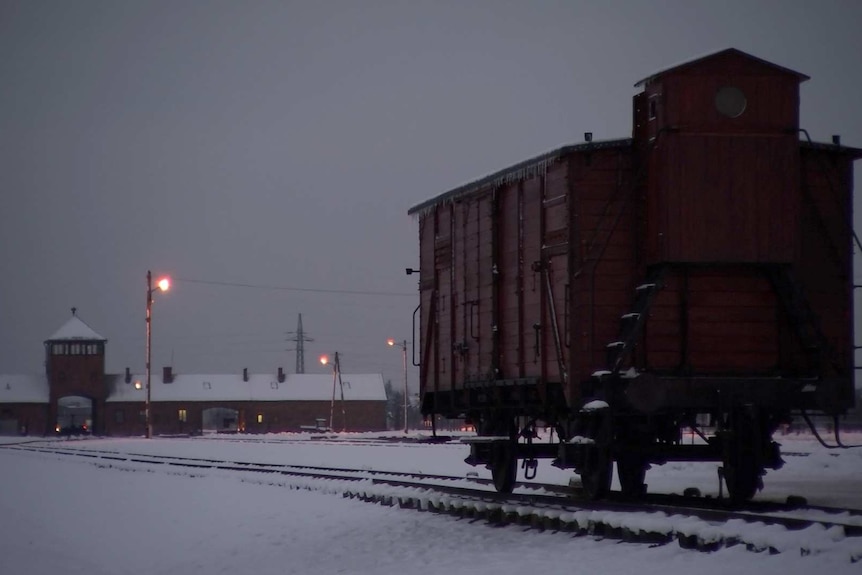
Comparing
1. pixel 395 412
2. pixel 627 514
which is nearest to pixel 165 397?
pixel 395 412

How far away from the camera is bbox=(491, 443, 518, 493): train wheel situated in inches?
688

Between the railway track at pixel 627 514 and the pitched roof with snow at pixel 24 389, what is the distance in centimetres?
8548

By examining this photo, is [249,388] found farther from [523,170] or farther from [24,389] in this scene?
[523,170]

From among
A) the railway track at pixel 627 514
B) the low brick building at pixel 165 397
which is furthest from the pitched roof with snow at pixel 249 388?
the railway track at pixel 627 514

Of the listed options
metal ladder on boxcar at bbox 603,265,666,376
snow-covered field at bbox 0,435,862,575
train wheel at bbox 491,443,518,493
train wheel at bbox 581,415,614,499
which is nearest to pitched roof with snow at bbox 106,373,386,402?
snow-covered field at bbox 0,435,862,575

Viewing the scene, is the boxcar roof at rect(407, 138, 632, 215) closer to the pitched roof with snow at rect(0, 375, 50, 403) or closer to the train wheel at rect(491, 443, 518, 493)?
the train wheel at rect(491, 443, 518, 493)

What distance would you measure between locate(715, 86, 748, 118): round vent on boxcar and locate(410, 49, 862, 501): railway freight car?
19 mm

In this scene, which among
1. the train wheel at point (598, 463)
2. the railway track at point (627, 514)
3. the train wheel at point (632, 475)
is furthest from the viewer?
the train wheel at point (632, 475)

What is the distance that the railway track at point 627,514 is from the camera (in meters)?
10.3

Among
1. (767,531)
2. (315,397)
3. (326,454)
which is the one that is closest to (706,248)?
(767,531)

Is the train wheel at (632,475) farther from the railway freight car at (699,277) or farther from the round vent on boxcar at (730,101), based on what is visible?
the round vent on boxcar at (730,101)

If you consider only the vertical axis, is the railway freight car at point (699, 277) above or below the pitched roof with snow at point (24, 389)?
above

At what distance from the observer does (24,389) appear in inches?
4045

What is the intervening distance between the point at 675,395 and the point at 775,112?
152 inches
